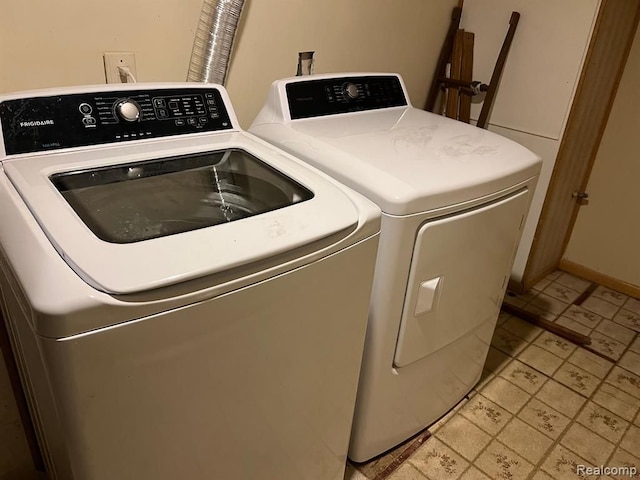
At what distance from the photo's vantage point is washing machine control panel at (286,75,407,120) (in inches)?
Result: 59.1

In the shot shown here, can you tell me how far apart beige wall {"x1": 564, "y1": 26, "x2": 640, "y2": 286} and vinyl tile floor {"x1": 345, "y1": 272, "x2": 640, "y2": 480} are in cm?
33

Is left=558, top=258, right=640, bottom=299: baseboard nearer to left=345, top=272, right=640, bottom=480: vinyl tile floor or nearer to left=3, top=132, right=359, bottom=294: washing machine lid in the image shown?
left=345, top=272, right=640, bottom=480: vinyl tile floor

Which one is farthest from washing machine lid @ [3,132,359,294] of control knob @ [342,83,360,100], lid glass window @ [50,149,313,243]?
control knob @ [342,83,360,100]

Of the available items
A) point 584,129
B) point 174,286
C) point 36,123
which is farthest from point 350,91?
point 584,129

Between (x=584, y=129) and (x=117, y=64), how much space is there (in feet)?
6.44

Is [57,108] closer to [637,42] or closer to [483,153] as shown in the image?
[483,153]

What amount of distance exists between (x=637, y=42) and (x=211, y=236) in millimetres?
2317

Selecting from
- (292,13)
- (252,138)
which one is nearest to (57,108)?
(252,138)

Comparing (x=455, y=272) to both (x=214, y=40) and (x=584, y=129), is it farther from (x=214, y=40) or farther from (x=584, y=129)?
(x=584, y=129)

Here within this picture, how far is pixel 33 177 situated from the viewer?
0.95 metres

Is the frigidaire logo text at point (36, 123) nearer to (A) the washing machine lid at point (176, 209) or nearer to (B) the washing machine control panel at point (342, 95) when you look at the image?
(A) the washing machine lid at point (176, 209)

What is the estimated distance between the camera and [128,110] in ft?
3.78

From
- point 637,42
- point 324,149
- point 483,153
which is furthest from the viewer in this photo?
point 637,42

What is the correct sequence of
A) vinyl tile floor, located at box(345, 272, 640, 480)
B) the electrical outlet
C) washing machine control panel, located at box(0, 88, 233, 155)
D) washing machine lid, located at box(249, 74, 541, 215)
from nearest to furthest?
1. washing machine control panel, located at box(0, 88, 233, 155)
2. washing machine lid, located at box(249, 74, 541, 215)
3. the electrical outlet
4. vinyl tile floor, located at box(345, 272, 640, 480)
